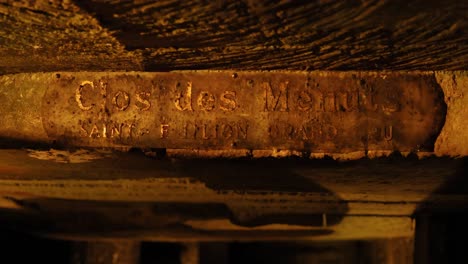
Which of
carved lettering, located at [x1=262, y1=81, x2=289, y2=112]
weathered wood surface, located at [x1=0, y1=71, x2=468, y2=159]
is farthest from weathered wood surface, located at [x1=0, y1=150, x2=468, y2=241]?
carved lettering, located at [x1=262, y1=81, x2=289, y2=112]

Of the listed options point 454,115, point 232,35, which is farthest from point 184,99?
point 454,115

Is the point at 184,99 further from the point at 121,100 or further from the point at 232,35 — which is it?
the point at 232,35

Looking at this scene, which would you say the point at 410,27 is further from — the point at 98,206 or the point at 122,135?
the point at 98,206

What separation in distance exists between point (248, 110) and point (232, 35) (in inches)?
11.4

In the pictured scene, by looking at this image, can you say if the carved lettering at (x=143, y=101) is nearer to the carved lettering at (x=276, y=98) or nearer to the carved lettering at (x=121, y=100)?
the carved lettering at (x=121, y=100)

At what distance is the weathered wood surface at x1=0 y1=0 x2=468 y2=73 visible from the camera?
0.96m

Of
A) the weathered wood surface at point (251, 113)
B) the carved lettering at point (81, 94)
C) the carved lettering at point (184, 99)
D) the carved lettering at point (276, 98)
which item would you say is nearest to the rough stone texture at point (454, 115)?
the weathered wood surface at point (251, 113)

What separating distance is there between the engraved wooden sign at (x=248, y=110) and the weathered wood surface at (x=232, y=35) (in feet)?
0.16

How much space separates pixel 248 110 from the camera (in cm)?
130

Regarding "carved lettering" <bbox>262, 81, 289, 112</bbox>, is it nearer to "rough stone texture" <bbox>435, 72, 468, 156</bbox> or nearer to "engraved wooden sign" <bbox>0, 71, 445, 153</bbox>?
"engraved wooden sign" <bbox>0, 71, 445, 153</bbox>

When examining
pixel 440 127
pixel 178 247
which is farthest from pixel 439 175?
pixel 178 247

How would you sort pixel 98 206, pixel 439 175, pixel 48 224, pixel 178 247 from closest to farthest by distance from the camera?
pixel 439 175, pixel 98 206, pixel 48 224, pixel 178 247

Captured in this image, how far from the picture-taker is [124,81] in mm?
1334

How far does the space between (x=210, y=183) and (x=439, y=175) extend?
39.2 inches
